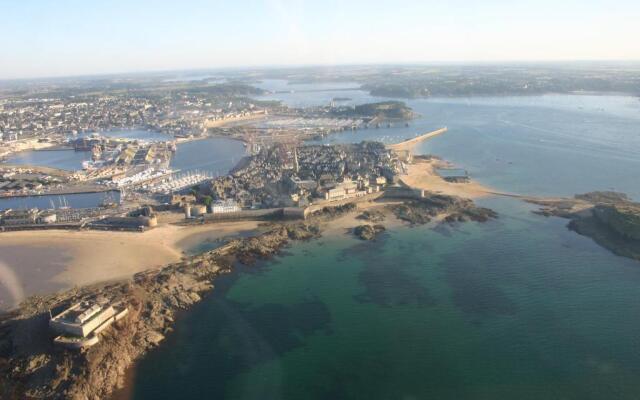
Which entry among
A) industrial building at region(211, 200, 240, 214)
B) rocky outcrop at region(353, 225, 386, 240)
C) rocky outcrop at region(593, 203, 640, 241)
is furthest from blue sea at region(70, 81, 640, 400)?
industrial building at region(211, 200, 240, 214)

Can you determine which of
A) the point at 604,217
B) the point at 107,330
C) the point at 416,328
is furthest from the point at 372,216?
the point at 107,330

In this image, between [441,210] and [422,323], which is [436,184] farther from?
[422,323]

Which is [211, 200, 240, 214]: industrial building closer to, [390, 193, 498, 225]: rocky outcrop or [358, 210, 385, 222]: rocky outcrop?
[358, 210, 385, 222]: rocky outcrop

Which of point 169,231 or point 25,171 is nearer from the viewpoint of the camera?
point 169,231

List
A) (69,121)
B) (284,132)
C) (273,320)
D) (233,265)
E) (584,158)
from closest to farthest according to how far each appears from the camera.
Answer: (273,320) → (233,265) → (584,158) → (284,132) → (69,121)

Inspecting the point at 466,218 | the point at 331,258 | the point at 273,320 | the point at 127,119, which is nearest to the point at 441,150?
the point at 466,218

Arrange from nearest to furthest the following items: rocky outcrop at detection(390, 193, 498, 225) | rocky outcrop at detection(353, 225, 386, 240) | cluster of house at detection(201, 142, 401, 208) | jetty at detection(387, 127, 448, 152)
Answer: rocky outcrop at detection(353, 225, 386, 240) → rocky outcrop at detection(390, 193, 498, 225) → cluster of house at detection(201, 142, 401, 208) → jetty at detection(387, 127, 448, 152)

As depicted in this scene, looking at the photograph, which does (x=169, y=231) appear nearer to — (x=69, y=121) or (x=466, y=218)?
(x=466, y=218)
